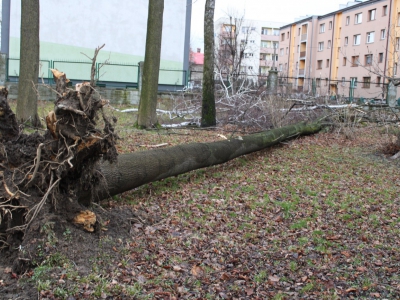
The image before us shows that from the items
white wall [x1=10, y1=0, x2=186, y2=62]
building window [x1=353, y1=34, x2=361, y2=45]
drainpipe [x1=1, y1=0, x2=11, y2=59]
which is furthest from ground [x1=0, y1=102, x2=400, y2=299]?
building window [x1=353, y1=34, x2=361, y2=45]

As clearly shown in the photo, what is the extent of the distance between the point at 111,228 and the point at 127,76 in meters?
21.5

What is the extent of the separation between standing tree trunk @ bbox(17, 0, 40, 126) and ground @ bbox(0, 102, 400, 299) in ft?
16.7

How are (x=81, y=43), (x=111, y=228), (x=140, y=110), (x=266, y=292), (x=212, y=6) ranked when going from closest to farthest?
(x=266, y=292) → (x=111, y=228) → (x=140, y=110) → (x=212, y=6) → (x=81, y=43)

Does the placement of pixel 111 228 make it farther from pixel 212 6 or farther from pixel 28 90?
pixel 212 6

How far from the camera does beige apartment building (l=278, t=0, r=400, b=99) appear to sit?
147 feet

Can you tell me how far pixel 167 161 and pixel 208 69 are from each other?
728cm

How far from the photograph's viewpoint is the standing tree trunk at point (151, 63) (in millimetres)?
12117

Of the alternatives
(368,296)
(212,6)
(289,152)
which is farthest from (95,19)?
(368,296)

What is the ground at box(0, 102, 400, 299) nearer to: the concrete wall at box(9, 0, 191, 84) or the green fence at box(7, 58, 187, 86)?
the green fence at box(7, 58, 187, 86)

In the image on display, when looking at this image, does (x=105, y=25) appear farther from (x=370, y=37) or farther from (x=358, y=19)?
(x=358, y=19)

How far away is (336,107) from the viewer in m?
15.3

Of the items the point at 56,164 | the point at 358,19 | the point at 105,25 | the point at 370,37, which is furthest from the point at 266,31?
the point at 56,164

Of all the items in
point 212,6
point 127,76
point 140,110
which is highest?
point 212,6

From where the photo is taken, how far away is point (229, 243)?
5480 mm
